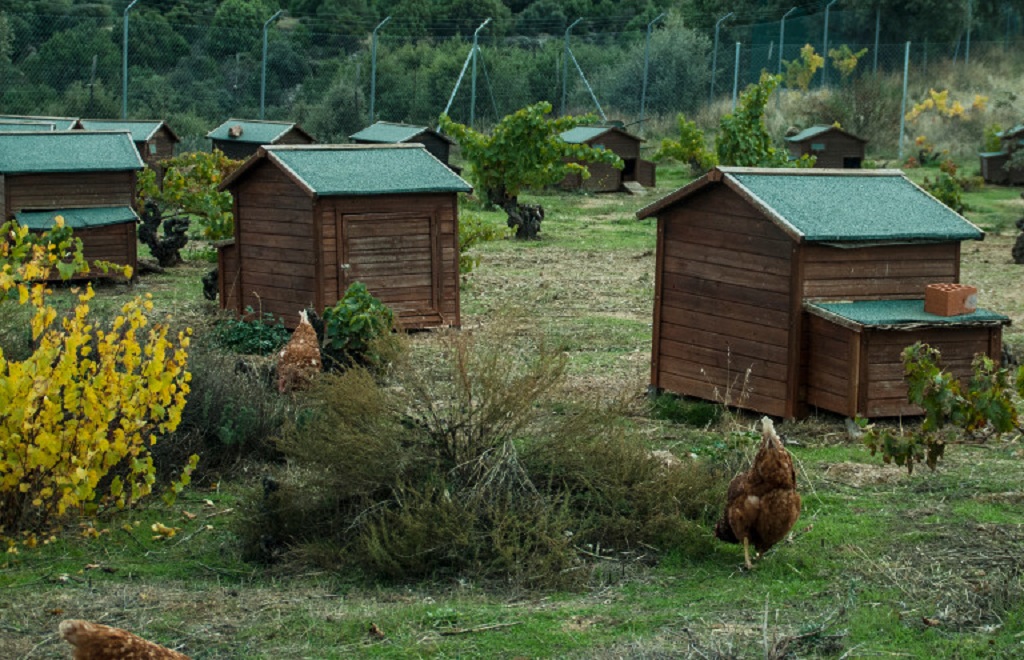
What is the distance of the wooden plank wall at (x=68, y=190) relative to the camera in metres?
20.3

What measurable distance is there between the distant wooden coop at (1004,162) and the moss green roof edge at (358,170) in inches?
858

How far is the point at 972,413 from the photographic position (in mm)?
7363

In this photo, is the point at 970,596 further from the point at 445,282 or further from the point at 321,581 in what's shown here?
the point at 445,282

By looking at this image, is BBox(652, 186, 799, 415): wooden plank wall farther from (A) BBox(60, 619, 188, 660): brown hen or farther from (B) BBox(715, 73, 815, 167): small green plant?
(B) BBox(715, 73, 815, 167): small green plant

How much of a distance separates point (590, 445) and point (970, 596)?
2.31 meters

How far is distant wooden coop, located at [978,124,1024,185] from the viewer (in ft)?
114

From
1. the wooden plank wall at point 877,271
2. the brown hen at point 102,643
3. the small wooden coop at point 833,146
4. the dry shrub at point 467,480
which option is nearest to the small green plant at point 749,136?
the small wooden coop at point 833,146

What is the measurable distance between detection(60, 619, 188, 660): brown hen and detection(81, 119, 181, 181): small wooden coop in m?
26.4

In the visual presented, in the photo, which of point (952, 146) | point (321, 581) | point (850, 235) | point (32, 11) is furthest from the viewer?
point (32, 11)

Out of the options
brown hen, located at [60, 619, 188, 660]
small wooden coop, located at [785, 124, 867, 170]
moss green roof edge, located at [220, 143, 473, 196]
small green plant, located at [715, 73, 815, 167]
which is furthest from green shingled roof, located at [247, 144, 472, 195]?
small wooden coop, located at [785, 124, 867, 170]

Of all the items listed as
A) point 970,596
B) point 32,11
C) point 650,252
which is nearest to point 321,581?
point 970,596

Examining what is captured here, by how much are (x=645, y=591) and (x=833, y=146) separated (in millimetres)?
29696

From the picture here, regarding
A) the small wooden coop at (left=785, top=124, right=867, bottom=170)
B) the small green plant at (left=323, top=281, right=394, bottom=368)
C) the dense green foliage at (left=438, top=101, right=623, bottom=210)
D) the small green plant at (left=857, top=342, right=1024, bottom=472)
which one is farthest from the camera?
the small wooden coop at (left=785, top=124, right=867, bottom=170)

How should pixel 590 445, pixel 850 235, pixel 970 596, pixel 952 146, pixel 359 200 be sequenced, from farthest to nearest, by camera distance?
pixel 952 146 → pixel 359 200 → pixel 850 235 → pixel 590 445 → pixel 970 596
